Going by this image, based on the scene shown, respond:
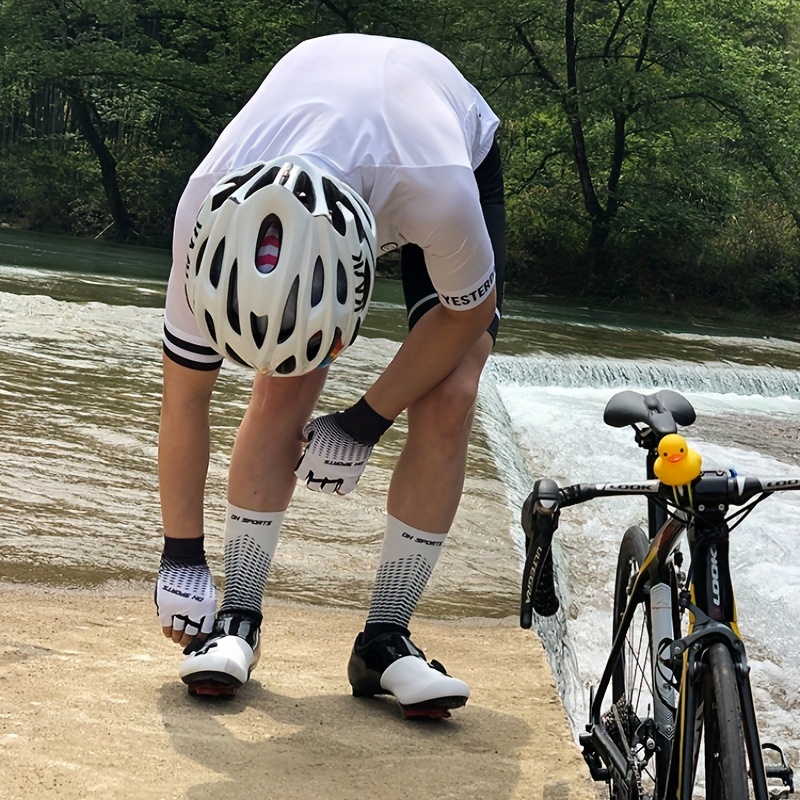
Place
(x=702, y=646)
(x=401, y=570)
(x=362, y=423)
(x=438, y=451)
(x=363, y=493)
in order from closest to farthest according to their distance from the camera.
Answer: (x=702, y=646) → (x=362, y=423) → (x=438, y=451) → (x=401, y=570) → (x=363, y=493)

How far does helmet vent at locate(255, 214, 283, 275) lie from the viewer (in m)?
2.21

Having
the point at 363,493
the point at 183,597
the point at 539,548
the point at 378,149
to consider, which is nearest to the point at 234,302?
the point at 378,149

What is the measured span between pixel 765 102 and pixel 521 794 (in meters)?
25.6

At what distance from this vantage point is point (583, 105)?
26469mm

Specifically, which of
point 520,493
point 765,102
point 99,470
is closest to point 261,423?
point 99,470

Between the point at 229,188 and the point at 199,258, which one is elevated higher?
the point at 229,188

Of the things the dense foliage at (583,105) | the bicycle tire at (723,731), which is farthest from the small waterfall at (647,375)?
the dense foliage at (583,105)

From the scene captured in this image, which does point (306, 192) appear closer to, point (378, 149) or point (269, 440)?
point (378, 149)

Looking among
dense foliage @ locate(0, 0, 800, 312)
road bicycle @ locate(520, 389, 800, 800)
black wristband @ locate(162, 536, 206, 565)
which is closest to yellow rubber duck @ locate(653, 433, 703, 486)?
road bicycle @ locate(520, 389, 800, 800)

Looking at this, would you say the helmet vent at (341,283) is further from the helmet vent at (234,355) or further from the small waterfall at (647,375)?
the small waterfall at (647,375)

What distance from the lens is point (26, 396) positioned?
6660mm

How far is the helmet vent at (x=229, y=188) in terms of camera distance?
2264mm

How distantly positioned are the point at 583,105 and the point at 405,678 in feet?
81.9

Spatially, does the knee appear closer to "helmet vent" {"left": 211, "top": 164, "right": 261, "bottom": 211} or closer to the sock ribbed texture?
the sock ribbed texture
